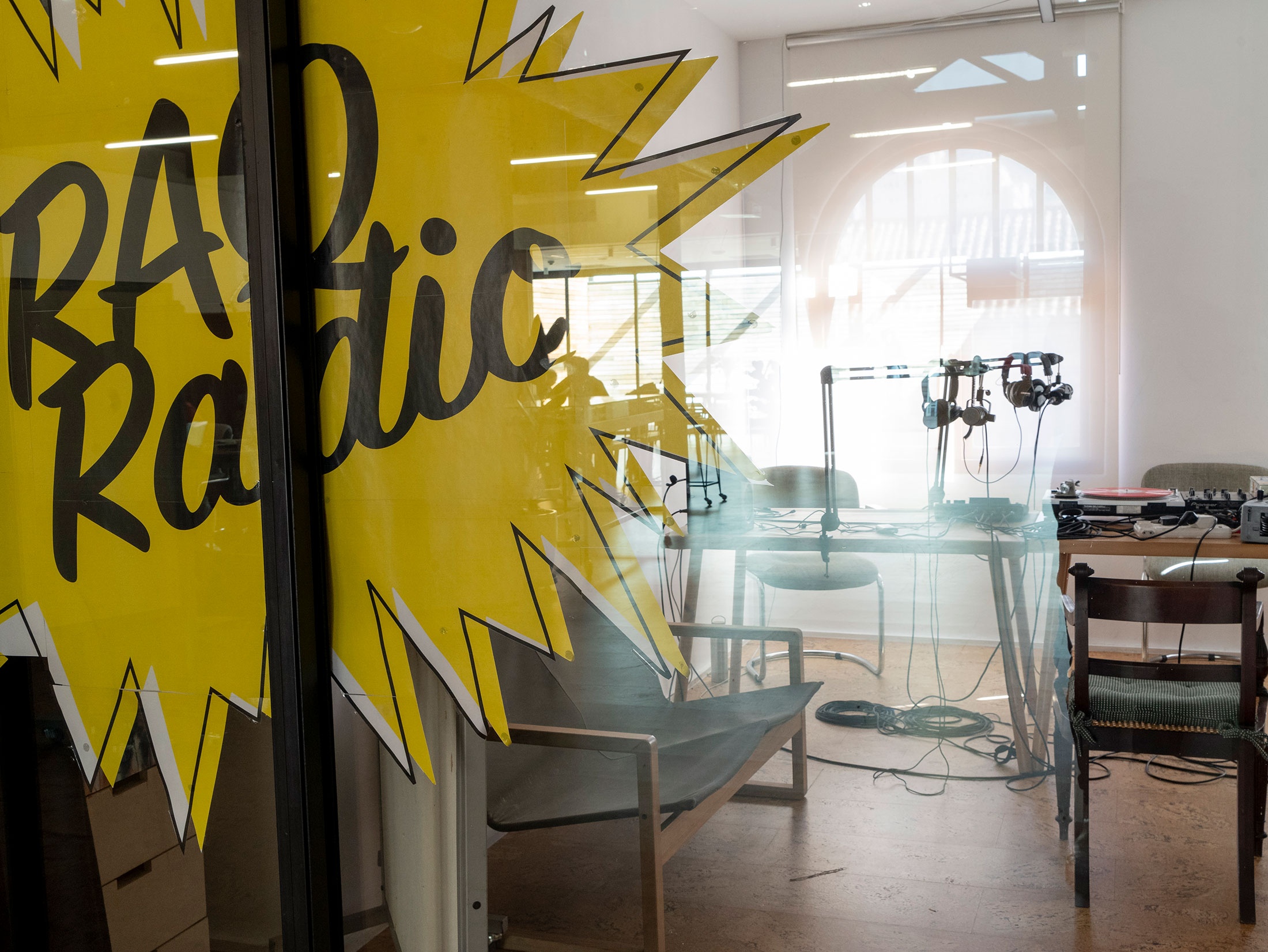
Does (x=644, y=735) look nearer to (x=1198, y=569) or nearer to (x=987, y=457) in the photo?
(x=987, y=457)

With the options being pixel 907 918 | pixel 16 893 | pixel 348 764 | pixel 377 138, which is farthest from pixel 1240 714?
pixel 16 893

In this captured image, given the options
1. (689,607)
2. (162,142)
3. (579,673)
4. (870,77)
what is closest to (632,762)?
(579,673)

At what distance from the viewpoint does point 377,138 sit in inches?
57.9

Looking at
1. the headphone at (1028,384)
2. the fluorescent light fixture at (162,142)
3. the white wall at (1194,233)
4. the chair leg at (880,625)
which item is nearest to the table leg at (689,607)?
the chair leg at (880,625)

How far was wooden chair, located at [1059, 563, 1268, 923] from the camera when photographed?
51.4 inches

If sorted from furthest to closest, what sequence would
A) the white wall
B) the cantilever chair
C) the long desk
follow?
the cantilever chair
the long desk
the white wall

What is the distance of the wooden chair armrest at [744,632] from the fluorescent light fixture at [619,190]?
598 millimetres

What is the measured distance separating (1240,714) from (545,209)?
119 centimetres

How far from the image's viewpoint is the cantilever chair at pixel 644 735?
1.43 m

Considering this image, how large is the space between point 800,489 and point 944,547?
0.65 ft

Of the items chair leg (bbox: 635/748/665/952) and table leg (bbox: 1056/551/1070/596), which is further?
chair leg (bbox: 635/748/665/952)

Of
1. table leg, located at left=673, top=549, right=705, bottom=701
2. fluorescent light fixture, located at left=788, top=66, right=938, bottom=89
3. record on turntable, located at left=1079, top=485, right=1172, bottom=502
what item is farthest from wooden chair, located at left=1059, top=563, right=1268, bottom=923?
fluorescent light fixture, located at left=788, top=66, right=938, bottom=89

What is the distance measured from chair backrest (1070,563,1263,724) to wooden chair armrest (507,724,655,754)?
595 millimetres

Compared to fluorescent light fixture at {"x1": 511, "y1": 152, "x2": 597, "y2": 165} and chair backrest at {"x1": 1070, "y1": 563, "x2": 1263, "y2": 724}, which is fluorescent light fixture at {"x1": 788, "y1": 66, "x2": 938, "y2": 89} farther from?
chair backrest at {"x1": 1070, "y1": 563, "x2": 1263, "y2": 724}
